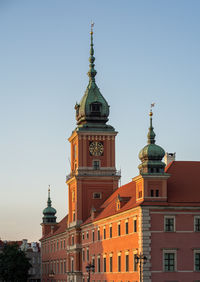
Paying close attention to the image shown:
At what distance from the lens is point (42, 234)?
140m

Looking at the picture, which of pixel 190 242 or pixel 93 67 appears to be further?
pixel 93 67

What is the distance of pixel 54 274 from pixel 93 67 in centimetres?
3815

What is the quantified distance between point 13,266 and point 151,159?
213 ft

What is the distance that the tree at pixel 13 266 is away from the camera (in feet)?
420

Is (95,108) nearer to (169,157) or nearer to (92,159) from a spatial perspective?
(92,159)

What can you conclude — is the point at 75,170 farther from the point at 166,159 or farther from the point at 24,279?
the point at 24,279

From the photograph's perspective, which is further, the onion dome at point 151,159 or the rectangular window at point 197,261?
the onion dome at point 151,159

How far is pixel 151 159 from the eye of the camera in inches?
2756

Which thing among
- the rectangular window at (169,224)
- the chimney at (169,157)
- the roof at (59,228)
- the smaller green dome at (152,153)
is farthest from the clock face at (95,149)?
the rectangular window at (169,224)

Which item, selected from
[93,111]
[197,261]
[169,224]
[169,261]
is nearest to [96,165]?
[93,111]

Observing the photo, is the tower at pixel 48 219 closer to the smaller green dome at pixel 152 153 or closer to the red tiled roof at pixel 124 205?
the red tiled roof at pixel 124 205

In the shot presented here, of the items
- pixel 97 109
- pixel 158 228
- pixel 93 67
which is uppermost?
pixel 93 67

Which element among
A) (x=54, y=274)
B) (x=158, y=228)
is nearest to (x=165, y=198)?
(x=158, y=228)

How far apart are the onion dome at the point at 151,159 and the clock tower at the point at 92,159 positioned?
2814cm
